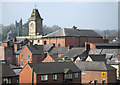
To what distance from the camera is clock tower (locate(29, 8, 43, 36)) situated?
3701 inches

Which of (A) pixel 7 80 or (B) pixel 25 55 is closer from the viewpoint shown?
(A) pixel 7 80

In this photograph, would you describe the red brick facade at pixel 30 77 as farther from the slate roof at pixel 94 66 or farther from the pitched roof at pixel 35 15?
the pitched roof at pixel 35 15

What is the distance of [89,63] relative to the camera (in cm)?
4891

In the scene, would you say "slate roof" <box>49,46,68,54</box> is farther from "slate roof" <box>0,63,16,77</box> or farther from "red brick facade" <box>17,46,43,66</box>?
"slate roof" <box>0,63,16,77</box>

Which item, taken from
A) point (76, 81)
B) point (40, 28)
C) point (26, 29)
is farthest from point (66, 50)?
point (26, 29)

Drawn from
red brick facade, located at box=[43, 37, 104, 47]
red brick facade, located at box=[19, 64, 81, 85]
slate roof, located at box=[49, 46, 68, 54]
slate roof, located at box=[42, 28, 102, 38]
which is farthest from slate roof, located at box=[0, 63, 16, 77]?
slate roof, located at box=[42, 28, 102, 38]

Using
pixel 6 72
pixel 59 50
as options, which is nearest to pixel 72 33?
pixel 59 50

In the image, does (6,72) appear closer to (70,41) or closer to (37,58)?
(37,58)

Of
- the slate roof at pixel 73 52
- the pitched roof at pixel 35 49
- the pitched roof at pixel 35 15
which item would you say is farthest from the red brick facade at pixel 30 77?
the pitched roof at pixel 35 15

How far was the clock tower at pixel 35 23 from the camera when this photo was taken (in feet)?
308

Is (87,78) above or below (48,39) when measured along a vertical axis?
below

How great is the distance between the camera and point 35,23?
94562 mm

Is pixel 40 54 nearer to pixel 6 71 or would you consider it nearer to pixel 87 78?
pixel 87 78

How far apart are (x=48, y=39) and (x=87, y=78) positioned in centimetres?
3347
